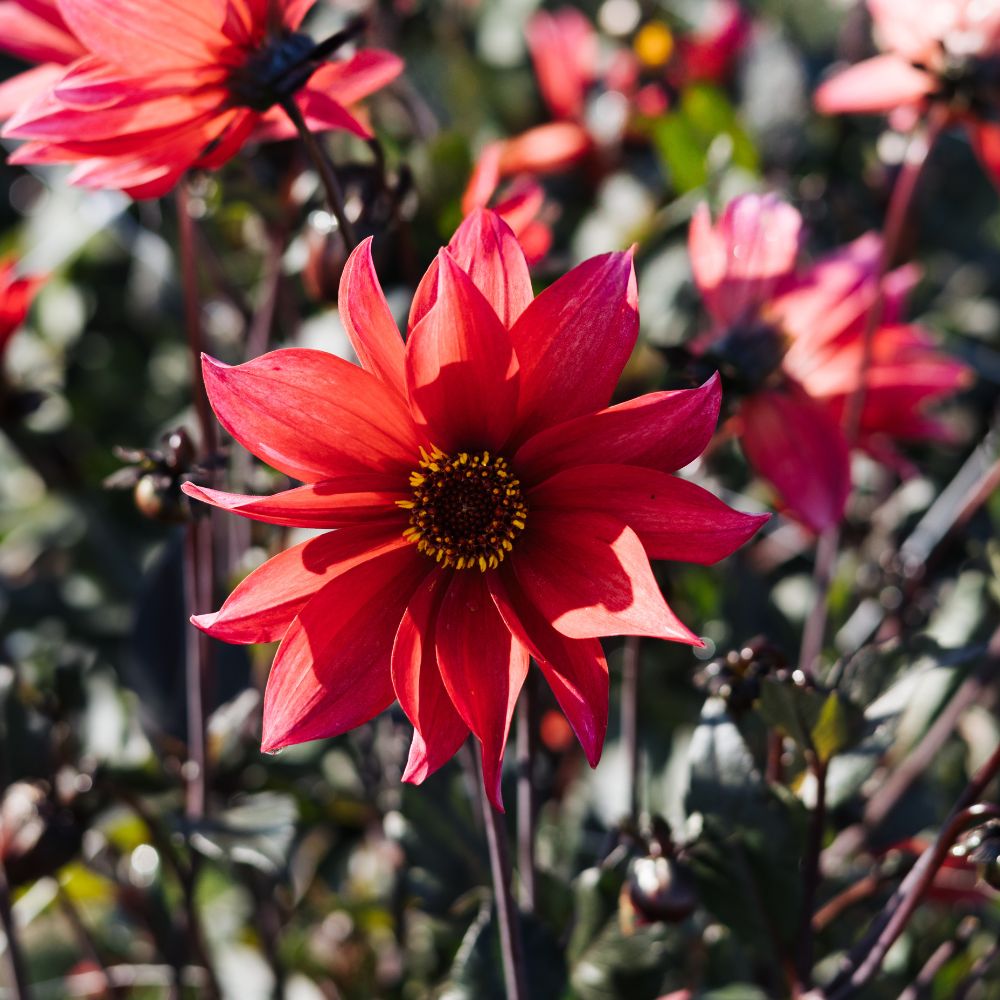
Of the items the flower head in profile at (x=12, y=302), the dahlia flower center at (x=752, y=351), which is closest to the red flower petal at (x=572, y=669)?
the dahlia flower center at (x=752, y=351)

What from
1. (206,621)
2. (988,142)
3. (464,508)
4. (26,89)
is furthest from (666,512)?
(988,142)

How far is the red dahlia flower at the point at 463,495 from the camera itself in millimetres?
645

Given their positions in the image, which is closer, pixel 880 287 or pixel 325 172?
pixel 325 172

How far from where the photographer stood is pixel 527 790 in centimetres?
84

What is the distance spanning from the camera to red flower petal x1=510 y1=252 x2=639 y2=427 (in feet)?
2.15

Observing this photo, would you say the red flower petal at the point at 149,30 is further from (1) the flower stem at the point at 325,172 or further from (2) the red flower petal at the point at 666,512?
(2) the red flower petal at the point at 666,512

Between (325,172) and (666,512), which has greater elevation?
(325,172)

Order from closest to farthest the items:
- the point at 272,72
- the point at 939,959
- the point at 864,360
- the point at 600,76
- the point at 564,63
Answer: the point at 272,72, the point at 939,959, the point at 864,360, the point at 564,63, the point at 600,76

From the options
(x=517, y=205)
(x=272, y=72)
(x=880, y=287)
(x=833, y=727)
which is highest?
(x=272, y=72)

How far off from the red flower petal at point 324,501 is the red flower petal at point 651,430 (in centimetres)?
11

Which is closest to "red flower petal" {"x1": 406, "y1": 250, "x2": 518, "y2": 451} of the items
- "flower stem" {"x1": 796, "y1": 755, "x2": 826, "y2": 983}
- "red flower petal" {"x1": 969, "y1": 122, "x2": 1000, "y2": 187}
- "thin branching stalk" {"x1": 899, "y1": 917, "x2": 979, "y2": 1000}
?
"flower stem" {"x1": 796, "y1": 755, "x2": 826, "y2": 983}

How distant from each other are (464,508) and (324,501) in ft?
0.33

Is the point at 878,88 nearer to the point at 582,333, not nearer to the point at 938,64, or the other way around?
the point at 938,64

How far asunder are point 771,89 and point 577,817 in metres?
1.01
